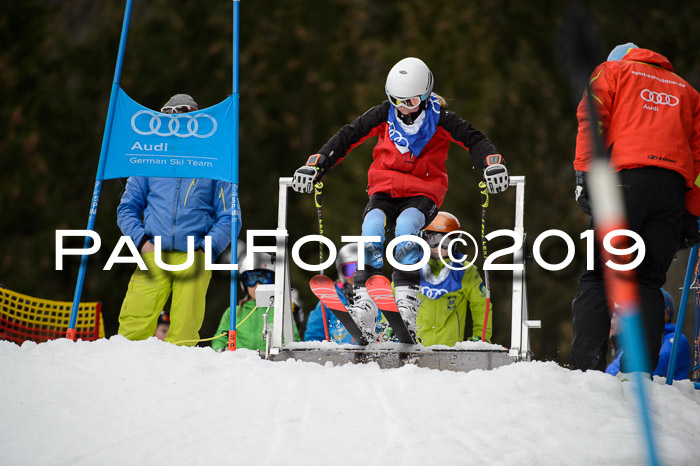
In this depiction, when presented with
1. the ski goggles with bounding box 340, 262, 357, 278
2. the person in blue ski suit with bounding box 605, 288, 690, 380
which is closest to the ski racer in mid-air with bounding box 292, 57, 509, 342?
the person in blue ski suit with bounding box 605, 288, 690, 380

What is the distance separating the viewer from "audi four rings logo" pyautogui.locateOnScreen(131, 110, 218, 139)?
5.14 meters


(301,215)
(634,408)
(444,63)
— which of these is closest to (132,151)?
(634,408)

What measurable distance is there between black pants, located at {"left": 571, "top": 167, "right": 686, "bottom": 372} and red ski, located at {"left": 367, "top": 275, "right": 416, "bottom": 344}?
3.14 ft

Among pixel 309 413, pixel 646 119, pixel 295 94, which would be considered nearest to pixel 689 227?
pixel 646 119

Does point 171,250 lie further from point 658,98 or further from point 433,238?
point 658,98

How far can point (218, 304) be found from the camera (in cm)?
1345

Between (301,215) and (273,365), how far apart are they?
34.3ft

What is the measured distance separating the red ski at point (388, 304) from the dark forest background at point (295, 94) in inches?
315

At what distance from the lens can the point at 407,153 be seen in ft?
15.9

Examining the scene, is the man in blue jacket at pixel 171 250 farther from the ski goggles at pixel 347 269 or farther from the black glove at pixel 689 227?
the black glove at pixel 689 227

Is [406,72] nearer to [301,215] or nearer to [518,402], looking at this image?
[518,402]

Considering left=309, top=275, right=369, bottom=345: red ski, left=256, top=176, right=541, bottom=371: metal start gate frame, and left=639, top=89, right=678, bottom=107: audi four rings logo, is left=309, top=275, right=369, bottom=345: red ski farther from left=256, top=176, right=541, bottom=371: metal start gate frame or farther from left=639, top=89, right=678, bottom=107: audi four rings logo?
left=639, top=89, right=678, bottom=107: audi four rings logo

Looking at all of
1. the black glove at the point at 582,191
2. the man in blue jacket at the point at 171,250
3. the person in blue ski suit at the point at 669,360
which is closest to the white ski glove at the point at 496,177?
the black glove at the point at 582,191

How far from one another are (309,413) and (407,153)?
2013mm
